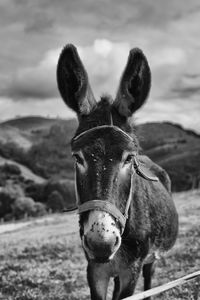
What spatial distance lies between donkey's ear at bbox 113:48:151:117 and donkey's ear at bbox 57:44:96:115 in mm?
399

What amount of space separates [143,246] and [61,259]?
11050mm

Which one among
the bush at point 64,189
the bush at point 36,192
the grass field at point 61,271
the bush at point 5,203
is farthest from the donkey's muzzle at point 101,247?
the bush at point 36,192

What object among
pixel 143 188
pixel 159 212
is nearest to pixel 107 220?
pixel 143 188

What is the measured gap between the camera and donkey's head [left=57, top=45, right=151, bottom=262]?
4785 mm

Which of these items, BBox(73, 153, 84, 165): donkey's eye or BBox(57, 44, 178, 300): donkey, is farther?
BBox(73, 153, 84, 165): donkey's eye

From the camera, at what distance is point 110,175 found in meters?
5.02

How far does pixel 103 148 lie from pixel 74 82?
123 centimetres

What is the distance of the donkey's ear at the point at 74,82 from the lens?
579 centimetres

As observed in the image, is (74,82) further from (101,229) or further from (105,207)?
(101,229)

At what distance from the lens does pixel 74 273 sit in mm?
14414

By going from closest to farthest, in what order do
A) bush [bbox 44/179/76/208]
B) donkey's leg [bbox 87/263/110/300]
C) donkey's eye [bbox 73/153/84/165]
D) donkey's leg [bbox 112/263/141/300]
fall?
donkey's eye [bbox 73/153/84/165] < donkey's leg [bbox 87/263/110/300] < donkey's leg [bbox 112/263/141/300] < bush [bbox 44/179/76/208]

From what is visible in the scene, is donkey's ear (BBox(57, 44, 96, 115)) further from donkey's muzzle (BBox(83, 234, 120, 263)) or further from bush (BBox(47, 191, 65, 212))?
bush (BBox(47, 191, 65, 212))

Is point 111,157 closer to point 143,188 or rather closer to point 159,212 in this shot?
point 143,188

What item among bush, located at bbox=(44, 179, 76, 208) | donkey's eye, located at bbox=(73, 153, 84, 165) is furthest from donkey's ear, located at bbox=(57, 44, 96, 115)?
bush, located at bbox=(44, 179, 76, 208)
